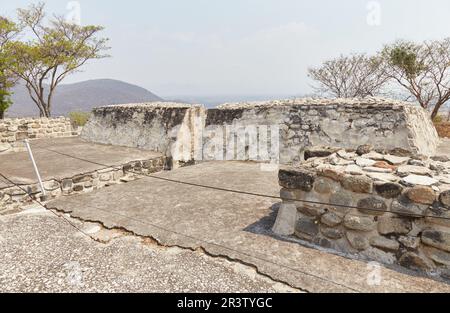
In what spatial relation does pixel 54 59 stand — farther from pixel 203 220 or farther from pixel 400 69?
pixel 400 69

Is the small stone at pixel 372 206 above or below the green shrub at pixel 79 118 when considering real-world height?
below

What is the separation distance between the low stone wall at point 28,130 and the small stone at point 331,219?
10253 millimetres

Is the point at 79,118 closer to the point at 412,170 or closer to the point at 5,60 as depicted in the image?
the point at 5,60

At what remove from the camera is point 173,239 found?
3510 mm

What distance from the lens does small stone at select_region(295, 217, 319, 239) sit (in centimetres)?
328

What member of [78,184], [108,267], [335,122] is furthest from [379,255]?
[78,184]

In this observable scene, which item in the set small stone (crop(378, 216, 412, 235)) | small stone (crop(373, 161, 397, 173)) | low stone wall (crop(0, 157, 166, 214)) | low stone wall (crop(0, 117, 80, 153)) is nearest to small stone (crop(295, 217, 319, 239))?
small stone (crop(378, 216, 412, 235))

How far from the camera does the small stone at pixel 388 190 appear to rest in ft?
9.13

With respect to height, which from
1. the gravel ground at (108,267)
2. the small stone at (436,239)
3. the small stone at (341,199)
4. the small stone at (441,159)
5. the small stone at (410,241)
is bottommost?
the gravel ground at (108,267)

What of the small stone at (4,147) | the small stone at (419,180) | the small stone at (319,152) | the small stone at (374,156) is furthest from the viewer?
the small stone at (4,147)

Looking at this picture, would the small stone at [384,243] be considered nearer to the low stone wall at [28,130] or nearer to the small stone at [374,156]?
the small stone at [374,156]

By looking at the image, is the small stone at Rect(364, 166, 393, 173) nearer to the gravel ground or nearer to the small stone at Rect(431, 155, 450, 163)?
the small stone at Rect(431, 155, 450, 163)

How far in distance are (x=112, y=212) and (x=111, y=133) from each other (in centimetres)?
676

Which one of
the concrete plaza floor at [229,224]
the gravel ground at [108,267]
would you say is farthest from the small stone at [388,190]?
the gravel ground at [108,267]
